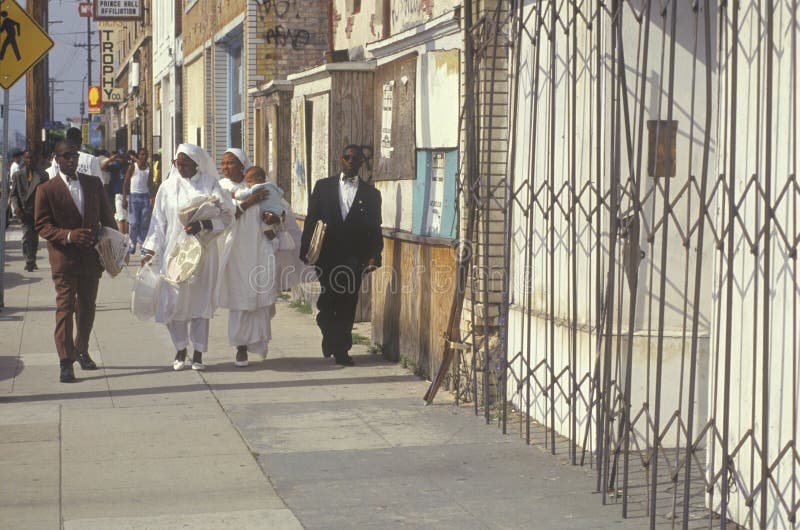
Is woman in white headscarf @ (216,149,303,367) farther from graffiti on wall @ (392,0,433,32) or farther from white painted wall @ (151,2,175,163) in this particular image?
white painted wall @ (151,2,175,163)

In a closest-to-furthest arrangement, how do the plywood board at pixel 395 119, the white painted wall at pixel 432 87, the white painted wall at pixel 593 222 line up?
the white painted wall at pixel 593 222, the white painted wall at pixel 432 87, the plywood board at pixel 395 119

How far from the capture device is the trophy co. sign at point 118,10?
134ft

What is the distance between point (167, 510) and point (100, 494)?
502 mm

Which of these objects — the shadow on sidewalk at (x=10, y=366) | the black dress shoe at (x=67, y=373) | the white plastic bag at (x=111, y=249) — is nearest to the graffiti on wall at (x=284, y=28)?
the shadow on sidewalk at (x=10, y=366)

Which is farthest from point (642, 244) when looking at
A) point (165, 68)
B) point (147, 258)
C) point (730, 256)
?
point (165, 68)

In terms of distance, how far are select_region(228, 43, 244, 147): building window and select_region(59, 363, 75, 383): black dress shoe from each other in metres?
14.6

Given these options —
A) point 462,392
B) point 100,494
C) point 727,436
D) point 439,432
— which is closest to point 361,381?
point 462,392

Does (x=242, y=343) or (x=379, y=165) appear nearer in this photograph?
(x=242, y=343)

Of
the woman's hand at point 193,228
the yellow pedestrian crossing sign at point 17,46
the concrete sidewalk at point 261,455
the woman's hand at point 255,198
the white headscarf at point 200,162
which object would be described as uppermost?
the yellow pedestrian crossing sign at point 17,46

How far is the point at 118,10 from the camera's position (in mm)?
41031

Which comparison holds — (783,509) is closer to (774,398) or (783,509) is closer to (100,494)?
(774,398)

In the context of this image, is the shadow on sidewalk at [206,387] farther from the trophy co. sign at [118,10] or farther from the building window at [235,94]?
the trophy co. sign at [118,10]

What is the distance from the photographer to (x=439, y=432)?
8070mm

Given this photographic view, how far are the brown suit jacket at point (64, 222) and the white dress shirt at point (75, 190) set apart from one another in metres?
0.02
